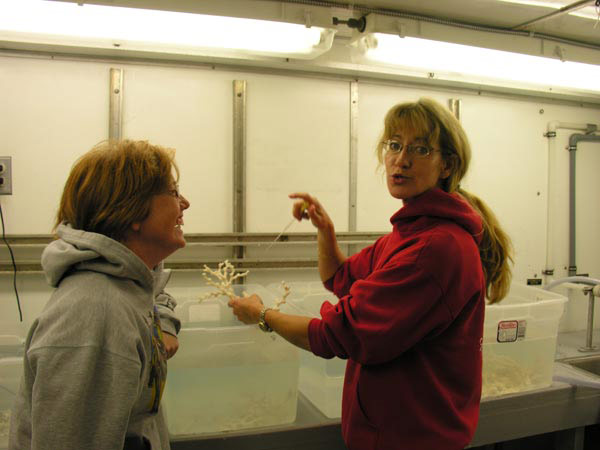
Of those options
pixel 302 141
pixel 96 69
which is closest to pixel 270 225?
pixel 302 141

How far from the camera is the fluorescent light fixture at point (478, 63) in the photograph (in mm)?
1971

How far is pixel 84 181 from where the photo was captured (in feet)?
2.99

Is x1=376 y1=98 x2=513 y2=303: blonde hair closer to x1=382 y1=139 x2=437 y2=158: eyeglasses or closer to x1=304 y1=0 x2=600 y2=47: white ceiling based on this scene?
x1=382 y1=139 x2=437 y2=158: eyeglasses

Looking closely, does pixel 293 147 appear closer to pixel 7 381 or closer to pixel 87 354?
pixel 7 381

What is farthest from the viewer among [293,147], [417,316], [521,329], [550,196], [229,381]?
[550,196]

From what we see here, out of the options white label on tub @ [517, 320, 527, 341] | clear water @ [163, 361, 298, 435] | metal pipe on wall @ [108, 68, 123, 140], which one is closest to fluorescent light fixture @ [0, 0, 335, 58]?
metal pipe on wall @ [108, 68, 123, 140]

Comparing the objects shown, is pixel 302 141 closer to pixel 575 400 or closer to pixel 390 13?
pixel 390 13

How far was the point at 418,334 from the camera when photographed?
3.59 ft

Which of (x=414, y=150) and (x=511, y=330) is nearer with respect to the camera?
(x=414, y=150)

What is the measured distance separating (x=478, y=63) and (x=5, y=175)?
1.98 m

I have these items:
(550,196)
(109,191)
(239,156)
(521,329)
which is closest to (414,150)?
(109,191)

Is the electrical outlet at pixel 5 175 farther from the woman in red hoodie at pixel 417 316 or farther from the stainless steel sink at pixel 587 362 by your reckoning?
the stainless steel sink at pixel 587 362

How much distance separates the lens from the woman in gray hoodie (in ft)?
2.48

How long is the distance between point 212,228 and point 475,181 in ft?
4.77
